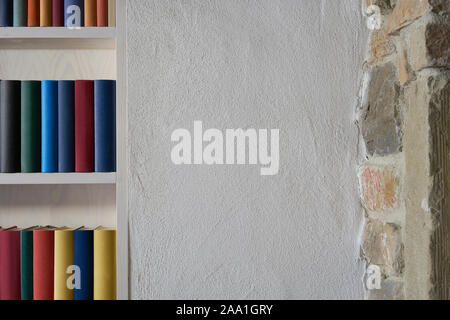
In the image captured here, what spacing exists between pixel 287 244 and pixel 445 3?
629mm

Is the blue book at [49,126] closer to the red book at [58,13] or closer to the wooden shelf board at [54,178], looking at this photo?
the wooden shelf board at [54,178]

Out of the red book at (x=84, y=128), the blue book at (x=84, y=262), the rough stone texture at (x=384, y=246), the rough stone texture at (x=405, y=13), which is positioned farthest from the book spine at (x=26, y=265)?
the rough stone texture at (x=405, y=13)

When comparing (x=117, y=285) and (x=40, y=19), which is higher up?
(x=40, y=19)

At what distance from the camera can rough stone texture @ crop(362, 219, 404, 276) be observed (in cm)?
97

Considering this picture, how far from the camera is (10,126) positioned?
1.15 m

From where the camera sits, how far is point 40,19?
46.4 inches

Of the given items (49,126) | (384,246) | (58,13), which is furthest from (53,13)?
(384,246)

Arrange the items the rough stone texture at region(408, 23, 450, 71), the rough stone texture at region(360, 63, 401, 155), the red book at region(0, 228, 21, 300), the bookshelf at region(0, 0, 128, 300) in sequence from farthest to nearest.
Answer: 1. the bookshelf at region(0, 0, 128, 300)
2. the red book at region(0, 228, 21, 300)
3. the rough stone texture at region(360, 63, 401, 155)
4. the rough stone texture at region(408, 23, 450, 71)

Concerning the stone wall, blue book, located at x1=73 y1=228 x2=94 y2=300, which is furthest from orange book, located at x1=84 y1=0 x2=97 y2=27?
the stone wall

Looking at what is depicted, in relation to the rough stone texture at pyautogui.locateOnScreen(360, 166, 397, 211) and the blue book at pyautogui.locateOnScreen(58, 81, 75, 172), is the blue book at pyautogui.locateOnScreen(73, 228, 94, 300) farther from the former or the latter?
the rough stone texture at pyautogui.locateOnScreen(360, 166, 397, 211)

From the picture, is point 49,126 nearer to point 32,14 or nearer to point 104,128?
point 104,128

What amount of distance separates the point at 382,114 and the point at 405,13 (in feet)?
0.70

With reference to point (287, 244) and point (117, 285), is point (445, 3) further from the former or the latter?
point (117, 285)
